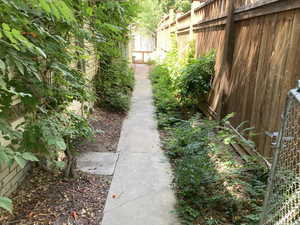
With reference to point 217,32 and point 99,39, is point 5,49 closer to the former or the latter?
point 99,39

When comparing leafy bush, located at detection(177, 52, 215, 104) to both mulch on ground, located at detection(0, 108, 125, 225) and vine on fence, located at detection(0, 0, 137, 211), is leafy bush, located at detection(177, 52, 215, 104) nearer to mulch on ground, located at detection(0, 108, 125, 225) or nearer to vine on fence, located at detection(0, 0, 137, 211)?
vine on fence, located at detection(0, 0, 137, 211)

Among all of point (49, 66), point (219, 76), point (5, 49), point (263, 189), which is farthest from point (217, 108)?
point (5, 49)

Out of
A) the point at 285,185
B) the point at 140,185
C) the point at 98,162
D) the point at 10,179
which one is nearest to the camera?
the point at 285,185

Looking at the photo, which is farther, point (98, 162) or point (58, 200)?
point (98, 162)

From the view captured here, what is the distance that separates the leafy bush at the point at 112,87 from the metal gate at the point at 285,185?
4364 millimetres

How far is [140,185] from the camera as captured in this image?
9.18 ft

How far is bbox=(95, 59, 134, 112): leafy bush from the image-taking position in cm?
589

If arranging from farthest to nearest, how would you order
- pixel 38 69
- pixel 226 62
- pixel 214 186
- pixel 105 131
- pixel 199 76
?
1. pixel 199 76
2. pixel 105 131
3. pixel 226 62
4. pixel 214 186
5. pixel 38 69

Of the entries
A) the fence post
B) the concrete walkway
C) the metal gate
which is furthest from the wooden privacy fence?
the concrete walkway

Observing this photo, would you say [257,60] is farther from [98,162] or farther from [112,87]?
[112,87]

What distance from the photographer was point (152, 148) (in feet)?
12.9

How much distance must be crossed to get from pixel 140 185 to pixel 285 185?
1.54m

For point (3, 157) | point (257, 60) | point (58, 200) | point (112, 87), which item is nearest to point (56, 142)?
point (3, 157)

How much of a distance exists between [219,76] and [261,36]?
1.52 m
